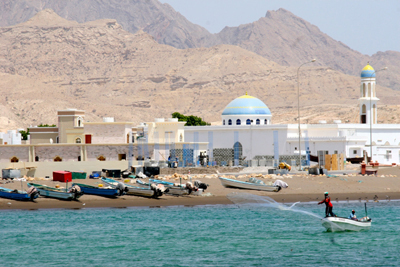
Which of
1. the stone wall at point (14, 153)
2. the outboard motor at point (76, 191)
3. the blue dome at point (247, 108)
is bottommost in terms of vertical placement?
the outboard motor at point (76, 191)

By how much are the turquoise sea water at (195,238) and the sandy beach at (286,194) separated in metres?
1.33

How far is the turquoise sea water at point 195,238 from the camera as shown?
75.7ft

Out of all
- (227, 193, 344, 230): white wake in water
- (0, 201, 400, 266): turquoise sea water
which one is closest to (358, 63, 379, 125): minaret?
(0, 201, 400, 266): turquoise sea water

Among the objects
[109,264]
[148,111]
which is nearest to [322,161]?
[109,264]

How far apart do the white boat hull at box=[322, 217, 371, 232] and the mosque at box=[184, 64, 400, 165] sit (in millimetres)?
30326

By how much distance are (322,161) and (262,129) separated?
7142mm

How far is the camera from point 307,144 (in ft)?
199

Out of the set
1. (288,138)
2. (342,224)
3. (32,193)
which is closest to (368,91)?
(288,138)

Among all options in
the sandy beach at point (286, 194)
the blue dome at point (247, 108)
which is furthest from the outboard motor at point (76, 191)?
the blue dome at point (247, 108)

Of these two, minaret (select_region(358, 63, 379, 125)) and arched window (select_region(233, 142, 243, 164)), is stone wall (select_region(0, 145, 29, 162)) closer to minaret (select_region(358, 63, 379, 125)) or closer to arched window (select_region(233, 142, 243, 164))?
arched window (select_region(233, 142, 243, 164))

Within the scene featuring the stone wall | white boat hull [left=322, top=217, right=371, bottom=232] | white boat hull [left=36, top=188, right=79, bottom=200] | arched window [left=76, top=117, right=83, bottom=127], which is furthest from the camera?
arched window [left=76, top=117, right=83, bottom=127]

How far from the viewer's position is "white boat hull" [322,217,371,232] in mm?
26484

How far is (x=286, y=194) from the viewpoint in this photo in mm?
37062

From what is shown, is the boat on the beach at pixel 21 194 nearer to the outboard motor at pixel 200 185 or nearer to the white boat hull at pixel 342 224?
the outboard motor at pixel 200 185
